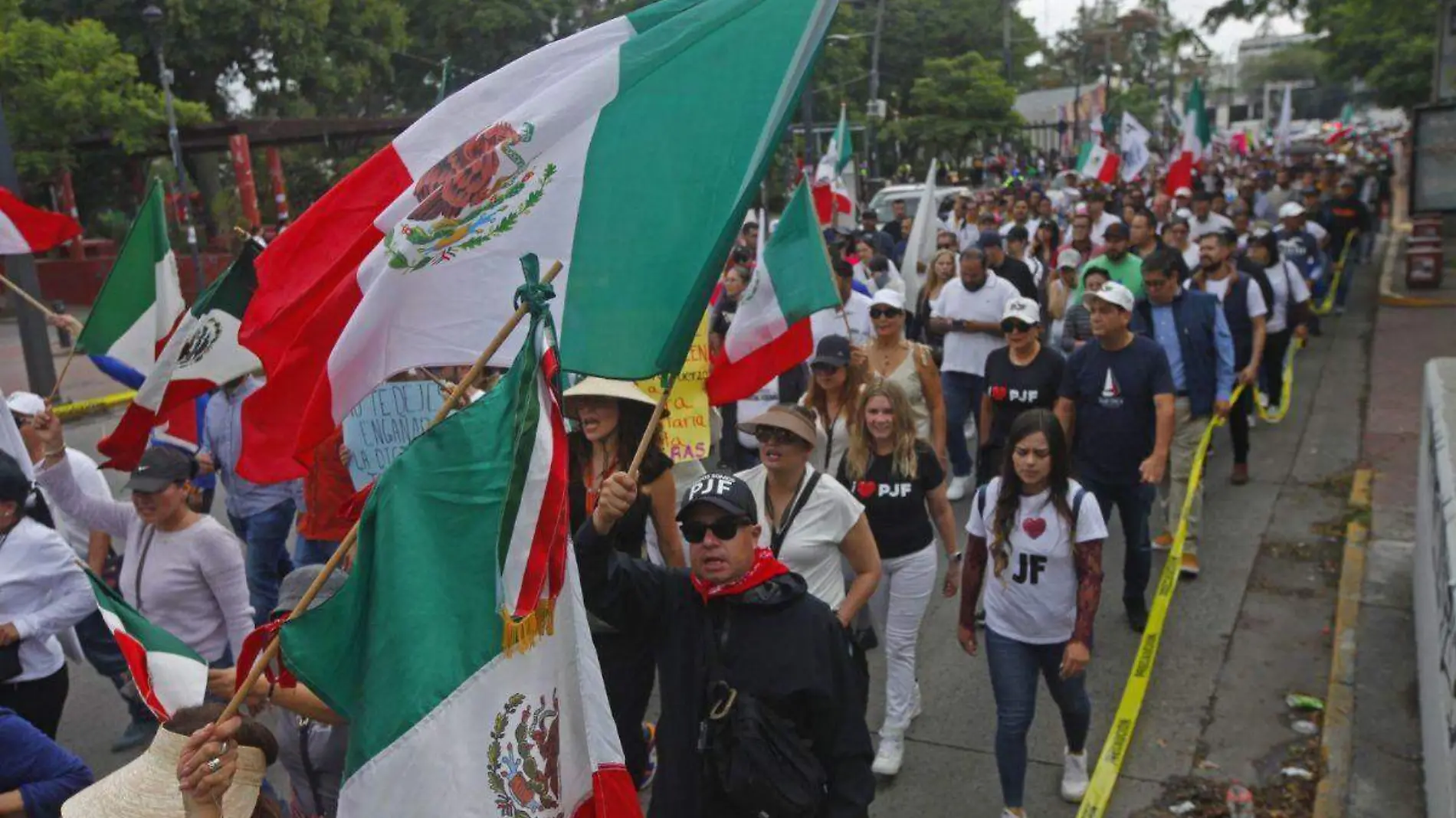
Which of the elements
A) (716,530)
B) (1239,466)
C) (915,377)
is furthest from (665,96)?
(1239,466)

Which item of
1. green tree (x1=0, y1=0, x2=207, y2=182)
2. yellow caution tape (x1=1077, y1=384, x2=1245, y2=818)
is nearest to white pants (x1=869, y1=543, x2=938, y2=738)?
yellow caution tape (x1=1077, y1=384, x2=1245, y2=818)

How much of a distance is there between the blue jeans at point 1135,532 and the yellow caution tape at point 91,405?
1272cm

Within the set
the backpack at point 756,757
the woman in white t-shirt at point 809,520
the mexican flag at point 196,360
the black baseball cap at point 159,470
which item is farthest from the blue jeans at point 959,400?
the backpack at point 756,757

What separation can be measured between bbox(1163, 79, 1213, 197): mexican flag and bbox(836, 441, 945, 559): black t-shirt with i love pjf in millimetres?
14909

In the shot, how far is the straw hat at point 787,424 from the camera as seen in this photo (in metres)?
4.74

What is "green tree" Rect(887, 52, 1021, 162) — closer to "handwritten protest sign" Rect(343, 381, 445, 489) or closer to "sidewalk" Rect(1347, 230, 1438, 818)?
"sidewalk" Rect(1347, 230, 1438, 818)

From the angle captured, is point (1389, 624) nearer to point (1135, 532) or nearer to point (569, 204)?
point (1135, 532)

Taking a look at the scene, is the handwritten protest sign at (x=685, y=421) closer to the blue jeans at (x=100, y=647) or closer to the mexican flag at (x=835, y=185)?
the blue jeans at (x=100, y=647)

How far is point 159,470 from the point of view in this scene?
4.93 metres

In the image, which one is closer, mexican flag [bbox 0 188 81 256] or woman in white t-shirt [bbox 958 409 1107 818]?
woman in white t-shirt [bbox 958 409 1107 818]

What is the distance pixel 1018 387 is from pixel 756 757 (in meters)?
4.44

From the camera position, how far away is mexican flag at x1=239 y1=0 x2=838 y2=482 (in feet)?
11.2

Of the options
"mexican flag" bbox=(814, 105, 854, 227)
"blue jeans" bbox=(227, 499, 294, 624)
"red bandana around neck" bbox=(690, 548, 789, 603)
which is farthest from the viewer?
"mexican flag" bbox=(814, 105, 854, 227)

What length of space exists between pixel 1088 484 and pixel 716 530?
4.08 meters
